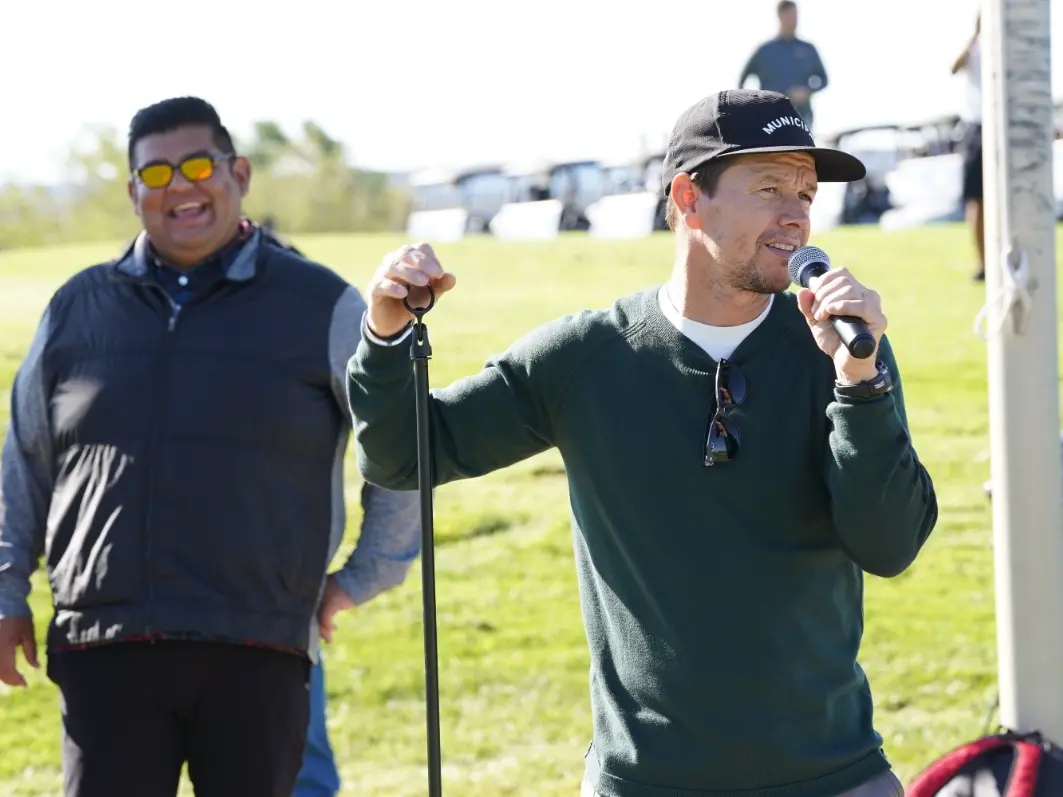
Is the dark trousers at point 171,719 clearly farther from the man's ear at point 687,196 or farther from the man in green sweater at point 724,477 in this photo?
the man's ear at point 687,196

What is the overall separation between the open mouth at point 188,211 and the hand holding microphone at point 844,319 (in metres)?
2.01

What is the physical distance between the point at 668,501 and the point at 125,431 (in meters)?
1.65

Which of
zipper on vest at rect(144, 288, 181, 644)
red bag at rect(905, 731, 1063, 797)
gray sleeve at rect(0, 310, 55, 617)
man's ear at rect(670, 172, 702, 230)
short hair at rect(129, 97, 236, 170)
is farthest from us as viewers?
short hair at rect(129, 97, 236, 170)

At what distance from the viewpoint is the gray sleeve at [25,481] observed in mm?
4211

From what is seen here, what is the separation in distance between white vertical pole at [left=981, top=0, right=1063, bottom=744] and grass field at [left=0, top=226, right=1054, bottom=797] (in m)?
2.03

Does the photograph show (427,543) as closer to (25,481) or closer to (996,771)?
(996,771)

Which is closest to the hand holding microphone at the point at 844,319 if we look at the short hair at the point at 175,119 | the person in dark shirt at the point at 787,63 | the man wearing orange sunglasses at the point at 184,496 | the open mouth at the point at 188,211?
the man wearing orange sunglasses at the point at 184,496

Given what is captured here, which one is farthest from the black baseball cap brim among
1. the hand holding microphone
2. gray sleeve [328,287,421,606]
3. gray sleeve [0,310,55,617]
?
gray sleeve [0,310,55,617]

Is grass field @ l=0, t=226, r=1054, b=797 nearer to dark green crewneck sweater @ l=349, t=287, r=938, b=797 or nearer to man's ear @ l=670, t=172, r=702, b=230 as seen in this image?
dark green crewneck sweater @ l=349, t=287, r=938, b=797

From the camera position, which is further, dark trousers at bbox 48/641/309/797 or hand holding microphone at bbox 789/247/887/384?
dark trousers at bbox 48/641/309/797

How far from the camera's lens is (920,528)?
2.85 metres

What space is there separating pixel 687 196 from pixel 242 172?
1.73m

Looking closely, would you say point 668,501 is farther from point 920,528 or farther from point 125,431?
point 125,431

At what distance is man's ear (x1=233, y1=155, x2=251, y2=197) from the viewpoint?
4.40 meters
